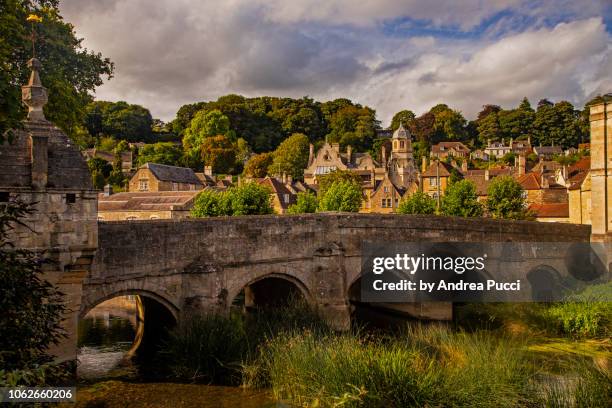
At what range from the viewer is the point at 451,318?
2648 cm

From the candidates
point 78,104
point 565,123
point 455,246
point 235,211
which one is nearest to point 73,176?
point 78,104

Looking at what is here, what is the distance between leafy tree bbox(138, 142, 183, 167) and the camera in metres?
81.6

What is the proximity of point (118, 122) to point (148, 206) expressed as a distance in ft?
200

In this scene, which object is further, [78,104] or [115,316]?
[115,316]

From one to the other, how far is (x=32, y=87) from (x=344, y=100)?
122 meters

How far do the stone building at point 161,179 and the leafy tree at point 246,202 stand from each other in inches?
1137

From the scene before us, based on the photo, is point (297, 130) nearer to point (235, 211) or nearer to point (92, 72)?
point (235, 211)

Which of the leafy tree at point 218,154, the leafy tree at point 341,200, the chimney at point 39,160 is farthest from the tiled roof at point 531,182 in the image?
the chimney at point 39,160

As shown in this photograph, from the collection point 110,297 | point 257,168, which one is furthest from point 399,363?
point 257,168

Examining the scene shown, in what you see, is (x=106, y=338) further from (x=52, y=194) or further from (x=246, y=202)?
(x=246, y=202)

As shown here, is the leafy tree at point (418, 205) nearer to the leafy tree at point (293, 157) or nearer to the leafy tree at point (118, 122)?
the leafy tree at point (293, 157)

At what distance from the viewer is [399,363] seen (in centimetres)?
1251

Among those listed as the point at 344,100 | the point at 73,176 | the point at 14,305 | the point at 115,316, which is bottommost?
the point at 115,316

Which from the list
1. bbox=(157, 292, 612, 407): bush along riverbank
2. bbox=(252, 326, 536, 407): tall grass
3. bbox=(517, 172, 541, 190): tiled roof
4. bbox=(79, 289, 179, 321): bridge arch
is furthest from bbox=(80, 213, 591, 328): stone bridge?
bbox=(517, 172, 541, 190): tiled roof
